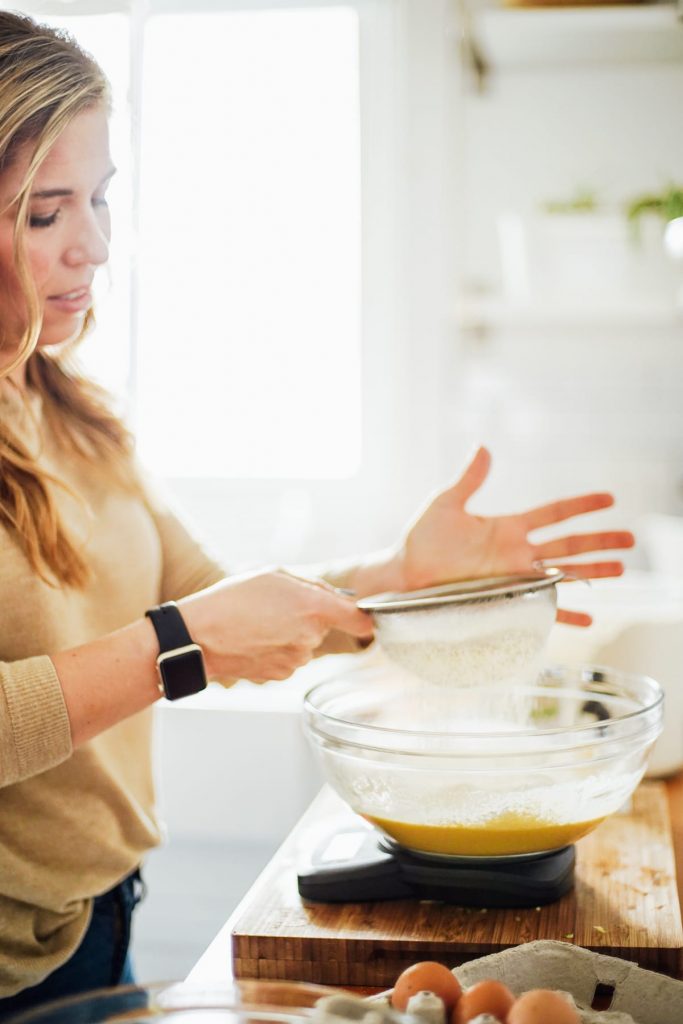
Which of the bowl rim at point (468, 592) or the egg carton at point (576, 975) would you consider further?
the bowl rim at point (468, 592)

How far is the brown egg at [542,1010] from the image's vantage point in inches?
24.7

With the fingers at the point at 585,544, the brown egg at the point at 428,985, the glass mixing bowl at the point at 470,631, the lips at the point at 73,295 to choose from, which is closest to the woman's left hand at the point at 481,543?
the fingers at the point at 585,544

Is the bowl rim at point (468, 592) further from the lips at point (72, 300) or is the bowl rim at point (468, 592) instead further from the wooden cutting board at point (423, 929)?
the lips at point (72, 300)

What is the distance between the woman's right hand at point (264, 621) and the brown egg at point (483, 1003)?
0.42m

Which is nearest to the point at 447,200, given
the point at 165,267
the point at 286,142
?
the point at 286,142

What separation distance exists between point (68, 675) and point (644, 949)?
541 mm

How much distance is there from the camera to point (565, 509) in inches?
48.2

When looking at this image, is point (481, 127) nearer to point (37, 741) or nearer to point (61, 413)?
point (61, 413)

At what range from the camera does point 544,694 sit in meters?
1.25

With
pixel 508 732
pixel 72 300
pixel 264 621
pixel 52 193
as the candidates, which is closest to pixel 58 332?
pixel 72 300

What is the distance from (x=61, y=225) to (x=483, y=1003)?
838mm

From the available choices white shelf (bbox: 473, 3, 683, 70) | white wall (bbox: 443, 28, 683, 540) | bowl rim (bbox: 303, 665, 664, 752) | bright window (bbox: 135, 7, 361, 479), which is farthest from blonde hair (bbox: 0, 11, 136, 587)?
bright window (bbox: 135, 7, 361, 479)

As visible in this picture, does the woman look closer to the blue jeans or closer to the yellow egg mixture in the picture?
the blue jeans

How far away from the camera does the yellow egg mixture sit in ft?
3.10
